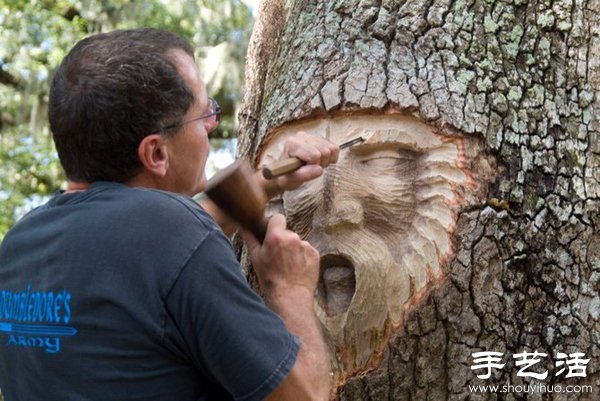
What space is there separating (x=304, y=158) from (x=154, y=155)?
580 mm

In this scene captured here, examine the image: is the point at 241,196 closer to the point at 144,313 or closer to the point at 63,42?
the point at 144,313

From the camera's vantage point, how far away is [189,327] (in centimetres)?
183

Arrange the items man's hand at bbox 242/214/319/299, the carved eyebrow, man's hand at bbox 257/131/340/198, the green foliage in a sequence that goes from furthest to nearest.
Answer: the green foliage, the carved eyebrow, man's hand at bbox 257/131/340/198, man's hand at bbox 242/214/319/299

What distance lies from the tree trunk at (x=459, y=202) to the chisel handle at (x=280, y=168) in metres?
0.21

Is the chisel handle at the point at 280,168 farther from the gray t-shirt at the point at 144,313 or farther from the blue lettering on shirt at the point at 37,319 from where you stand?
the blue lettering on shirt at the point at 37,319

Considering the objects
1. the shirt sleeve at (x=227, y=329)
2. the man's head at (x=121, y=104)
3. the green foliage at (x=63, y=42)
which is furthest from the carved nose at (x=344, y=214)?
the green foliage at (x=63, y=42)

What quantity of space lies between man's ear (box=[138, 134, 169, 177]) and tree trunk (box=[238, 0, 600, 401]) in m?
0.68

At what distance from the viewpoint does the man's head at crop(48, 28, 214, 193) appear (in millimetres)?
2006

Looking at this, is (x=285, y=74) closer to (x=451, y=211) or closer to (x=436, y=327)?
(x=451, y=211)

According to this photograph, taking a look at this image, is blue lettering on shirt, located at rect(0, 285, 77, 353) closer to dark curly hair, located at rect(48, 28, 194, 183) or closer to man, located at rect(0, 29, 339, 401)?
man, located at rect(0, 29, 339, 401)

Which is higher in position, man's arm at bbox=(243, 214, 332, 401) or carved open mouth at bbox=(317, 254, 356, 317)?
man's arm at bbox=(243, 214, 332, 401)

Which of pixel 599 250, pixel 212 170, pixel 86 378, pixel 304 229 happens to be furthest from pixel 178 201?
pixel 212 170

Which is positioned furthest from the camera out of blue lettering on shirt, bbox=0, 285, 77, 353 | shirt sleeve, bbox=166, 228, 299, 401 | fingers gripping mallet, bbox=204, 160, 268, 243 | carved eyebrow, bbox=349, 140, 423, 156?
carved eyebrow, bbox=349, 140, 423, 156

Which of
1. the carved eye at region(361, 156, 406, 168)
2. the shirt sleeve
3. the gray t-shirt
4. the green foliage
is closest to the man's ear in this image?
the gray t-shirt
